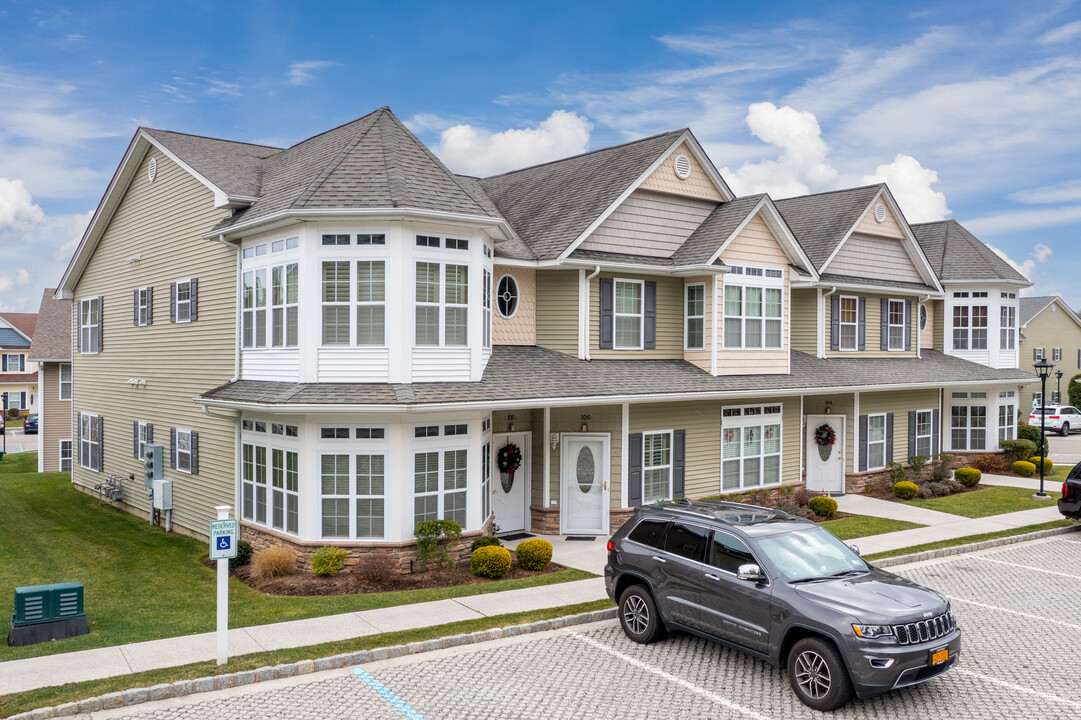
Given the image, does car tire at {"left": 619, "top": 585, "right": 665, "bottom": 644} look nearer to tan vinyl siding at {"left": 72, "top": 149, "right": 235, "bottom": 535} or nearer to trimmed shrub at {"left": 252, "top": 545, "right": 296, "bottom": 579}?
trimmed shrub at {"left": 252, "top": 545, "right": 296, "bottom": 579}

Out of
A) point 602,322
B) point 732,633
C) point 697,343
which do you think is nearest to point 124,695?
point 732,633

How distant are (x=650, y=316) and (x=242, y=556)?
11.0 meters

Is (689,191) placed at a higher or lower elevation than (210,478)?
higher

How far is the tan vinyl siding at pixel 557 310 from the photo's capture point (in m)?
19.0

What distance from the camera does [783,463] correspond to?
22.5 m

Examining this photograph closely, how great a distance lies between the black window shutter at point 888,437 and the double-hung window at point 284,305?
19651 mm

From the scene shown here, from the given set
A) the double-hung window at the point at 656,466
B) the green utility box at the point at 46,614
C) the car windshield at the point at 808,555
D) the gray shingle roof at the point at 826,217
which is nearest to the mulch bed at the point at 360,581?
the green utility box at the point at 46,614

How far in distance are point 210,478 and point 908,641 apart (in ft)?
→ 50.2

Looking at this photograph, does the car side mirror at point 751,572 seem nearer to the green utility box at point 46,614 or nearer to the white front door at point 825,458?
the green utility box at point 46,614

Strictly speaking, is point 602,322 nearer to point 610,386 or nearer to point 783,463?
point 610,386

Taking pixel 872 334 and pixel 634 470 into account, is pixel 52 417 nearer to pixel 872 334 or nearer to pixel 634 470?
pixel 634 470

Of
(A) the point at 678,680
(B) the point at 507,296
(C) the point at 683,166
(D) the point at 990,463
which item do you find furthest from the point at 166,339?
(D) the point at 990,463

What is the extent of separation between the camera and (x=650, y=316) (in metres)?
20.2

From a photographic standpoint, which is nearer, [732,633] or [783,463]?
[732,633]
